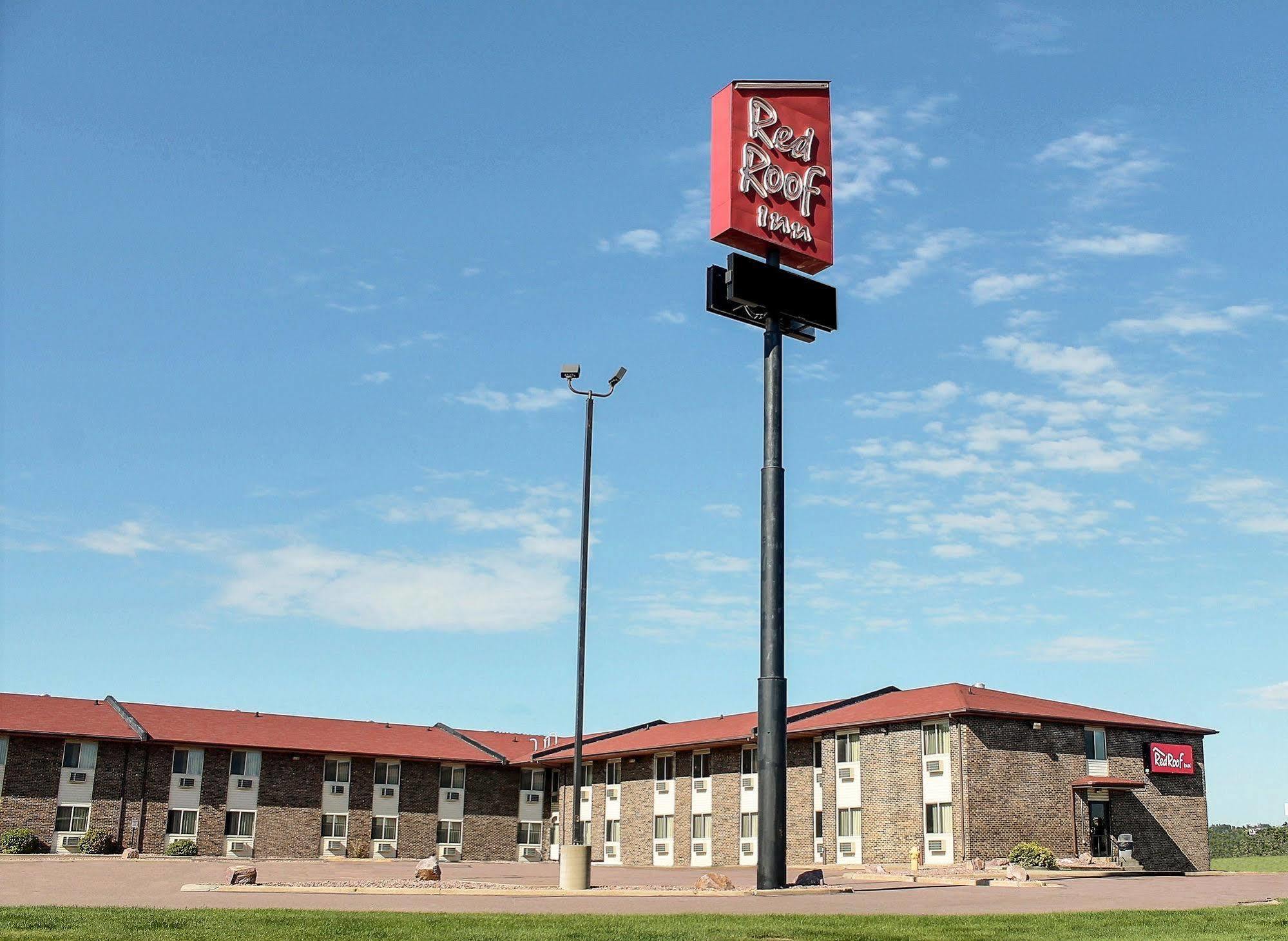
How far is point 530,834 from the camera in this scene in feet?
205

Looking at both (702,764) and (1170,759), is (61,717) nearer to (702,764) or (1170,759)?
(702,764)

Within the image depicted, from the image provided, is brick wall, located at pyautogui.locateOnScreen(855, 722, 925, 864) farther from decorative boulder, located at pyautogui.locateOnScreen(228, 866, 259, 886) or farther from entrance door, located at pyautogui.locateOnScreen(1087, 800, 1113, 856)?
decorative boulder, located at pyautogui.locateOnScreen(228, 866, 259, 886)

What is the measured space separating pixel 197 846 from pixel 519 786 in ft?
53.3

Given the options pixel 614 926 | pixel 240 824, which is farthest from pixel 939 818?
pixel 240 824

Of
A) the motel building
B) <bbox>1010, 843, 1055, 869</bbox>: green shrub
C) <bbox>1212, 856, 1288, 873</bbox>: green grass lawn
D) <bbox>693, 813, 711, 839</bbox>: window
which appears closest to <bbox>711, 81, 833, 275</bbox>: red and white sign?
the motel building

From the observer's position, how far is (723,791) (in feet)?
167

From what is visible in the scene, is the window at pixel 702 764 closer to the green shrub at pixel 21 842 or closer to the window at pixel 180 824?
the window at pixel 180 824

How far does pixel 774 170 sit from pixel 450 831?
42978 mm

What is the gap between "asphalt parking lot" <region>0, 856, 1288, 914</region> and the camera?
1850 centimetres

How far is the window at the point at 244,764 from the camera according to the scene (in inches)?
2162

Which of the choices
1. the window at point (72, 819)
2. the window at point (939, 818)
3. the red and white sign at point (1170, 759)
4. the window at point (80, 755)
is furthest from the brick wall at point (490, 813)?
the red and white sign at point (1170, 759)

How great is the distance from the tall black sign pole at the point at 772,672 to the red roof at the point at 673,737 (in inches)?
1002

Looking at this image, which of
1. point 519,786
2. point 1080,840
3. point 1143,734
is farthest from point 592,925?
point 519,786

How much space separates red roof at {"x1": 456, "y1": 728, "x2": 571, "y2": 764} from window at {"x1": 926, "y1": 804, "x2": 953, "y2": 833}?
81.7 ft
